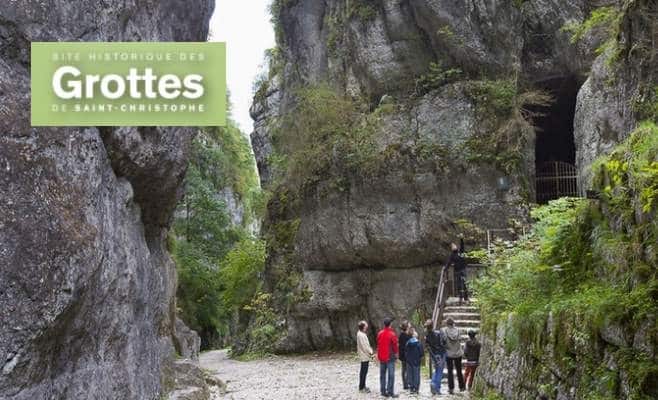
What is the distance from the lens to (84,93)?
596cm

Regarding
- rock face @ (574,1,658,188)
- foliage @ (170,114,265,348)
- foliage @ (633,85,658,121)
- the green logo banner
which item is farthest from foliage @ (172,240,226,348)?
the green logo banner

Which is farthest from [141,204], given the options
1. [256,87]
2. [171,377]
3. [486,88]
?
[256,87]

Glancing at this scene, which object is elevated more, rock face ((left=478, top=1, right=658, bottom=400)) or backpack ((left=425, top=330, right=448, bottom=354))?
rock face ((left=478, top=1, right=658, bottom=400))

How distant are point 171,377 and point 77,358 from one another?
5.47 metres

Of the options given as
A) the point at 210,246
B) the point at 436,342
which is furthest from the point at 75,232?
the point at 210,246

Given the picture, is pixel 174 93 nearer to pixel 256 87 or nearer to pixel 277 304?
pixel 277 304

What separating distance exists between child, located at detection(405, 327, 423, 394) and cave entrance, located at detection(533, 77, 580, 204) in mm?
12147

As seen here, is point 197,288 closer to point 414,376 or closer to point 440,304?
point 440,304

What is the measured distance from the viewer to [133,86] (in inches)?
235

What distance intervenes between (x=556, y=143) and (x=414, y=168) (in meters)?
7.98

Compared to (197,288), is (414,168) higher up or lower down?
higher up

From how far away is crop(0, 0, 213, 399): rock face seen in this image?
24.9 ft

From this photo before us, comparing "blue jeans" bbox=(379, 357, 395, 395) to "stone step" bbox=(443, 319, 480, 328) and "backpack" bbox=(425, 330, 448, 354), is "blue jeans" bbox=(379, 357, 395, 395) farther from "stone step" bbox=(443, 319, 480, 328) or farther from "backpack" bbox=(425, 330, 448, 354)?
"stone step" bbox=(443, 319, 480, 328)

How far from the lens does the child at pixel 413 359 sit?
13016 mm
